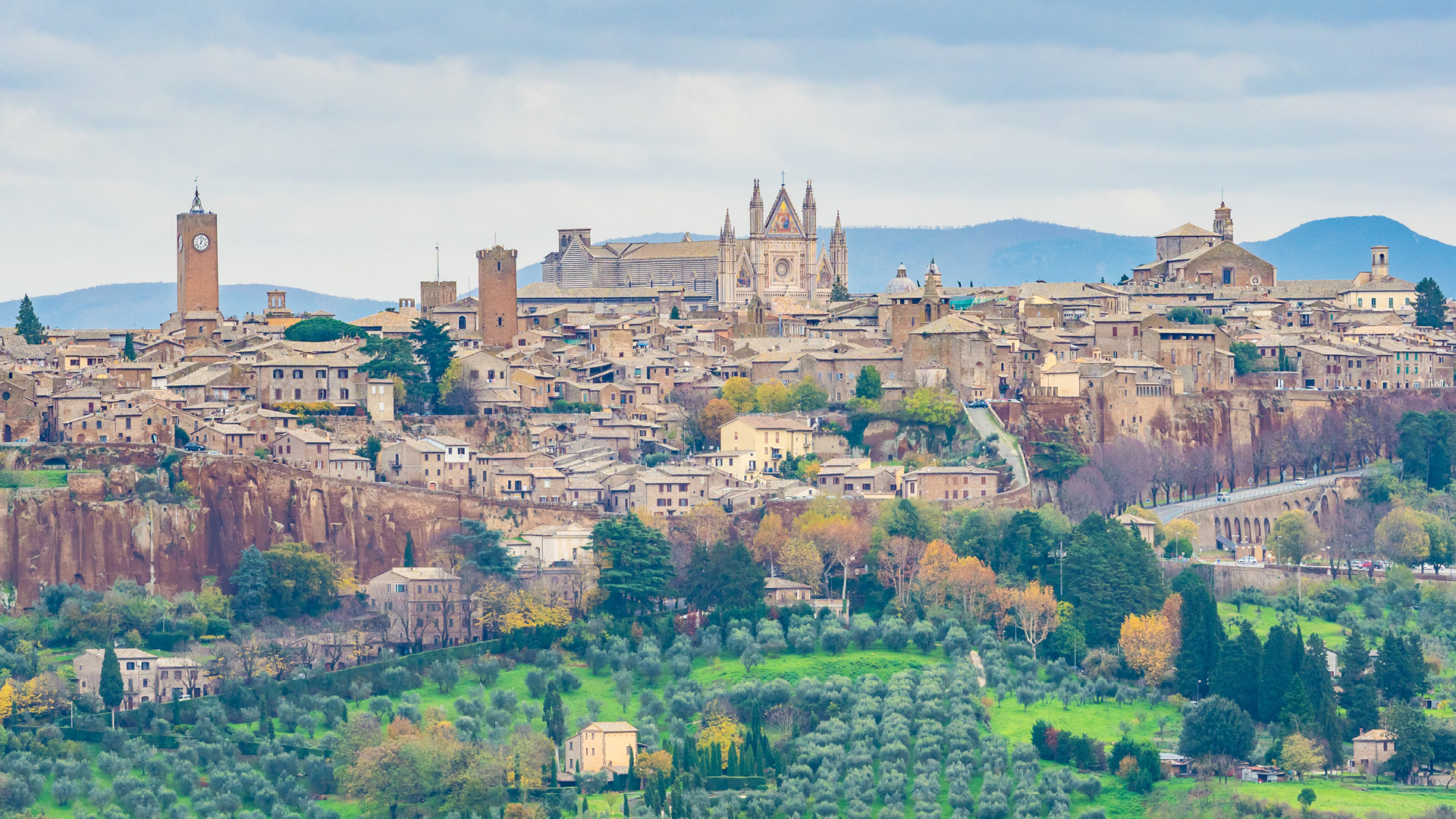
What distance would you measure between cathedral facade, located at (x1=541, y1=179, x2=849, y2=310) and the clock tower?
26.6 m

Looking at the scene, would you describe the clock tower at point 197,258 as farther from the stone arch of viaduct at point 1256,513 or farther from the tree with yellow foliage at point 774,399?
the stone arch of viaduct at point 1256,513

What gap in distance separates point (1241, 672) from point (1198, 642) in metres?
2.28

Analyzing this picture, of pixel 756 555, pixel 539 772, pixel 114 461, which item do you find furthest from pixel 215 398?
pixel 539 772

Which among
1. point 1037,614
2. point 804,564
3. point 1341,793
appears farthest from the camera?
point 804,564

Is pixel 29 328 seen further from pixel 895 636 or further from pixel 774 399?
pixel 895 636

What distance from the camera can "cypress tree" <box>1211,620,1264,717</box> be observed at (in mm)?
76562

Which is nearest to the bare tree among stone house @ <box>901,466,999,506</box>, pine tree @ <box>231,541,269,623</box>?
stone house @ <box>901,466,999,506</box>

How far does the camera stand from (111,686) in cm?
7369

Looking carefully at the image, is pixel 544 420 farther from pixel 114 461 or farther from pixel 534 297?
pixel 534 297

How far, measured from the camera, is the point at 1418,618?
8550cm

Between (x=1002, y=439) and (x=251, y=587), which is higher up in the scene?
(x=1002, y=439)

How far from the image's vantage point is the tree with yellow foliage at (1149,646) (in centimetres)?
7962

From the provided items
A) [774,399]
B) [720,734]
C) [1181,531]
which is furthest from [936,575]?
[774,399]

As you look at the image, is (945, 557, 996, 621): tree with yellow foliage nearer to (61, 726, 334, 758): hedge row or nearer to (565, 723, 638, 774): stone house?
(565, 723, 638, 774): stone house
